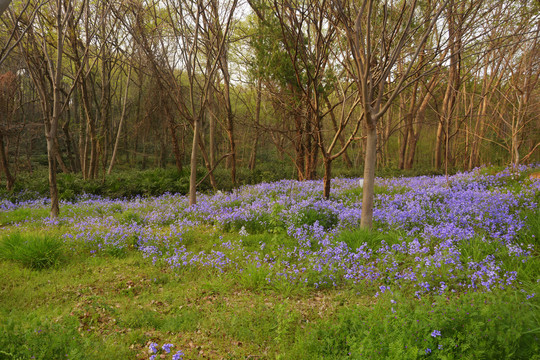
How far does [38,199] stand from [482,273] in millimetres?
13044

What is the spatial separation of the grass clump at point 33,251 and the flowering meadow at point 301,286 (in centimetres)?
5

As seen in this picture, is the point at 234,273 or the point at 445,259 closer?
the point at 445,259

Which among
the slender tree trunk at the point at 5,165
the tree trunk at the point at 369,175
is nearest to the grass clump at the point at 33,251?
the tree trunk at the point at 369,175

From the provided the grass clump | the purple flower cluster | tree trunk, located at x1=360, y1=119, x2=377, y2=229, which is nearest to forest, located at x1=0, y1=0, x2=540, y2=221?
tree trunk, located at x1=360, y1=119, x2=377, y2=229

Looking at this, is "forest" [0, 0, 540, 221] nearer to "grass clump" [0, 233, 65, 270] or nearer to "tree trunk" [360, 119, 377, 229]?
"tree trunk" [360, 119, 377, 229]

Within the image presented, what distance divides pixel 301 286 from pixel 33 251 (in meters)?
4.22

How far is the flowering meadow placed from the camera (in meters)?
2.61

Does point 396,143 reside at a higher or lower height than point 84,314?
higher

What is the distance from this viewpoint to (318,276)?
399cm

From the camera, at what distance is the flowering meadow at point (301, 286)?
8.55ft

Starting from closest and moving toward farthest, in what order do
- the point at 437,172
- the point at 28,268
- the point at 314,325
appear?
the point at 314,325 → the point at 28,268 → the point at 437,172

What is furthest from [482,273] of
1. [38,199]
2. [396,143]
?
[396,143]

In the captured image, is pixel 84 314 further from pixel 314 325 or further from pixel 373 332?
pixel 373 332

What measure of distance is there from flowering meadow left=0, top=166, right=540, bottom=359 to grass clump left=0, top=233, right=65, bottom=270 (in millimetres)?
55
